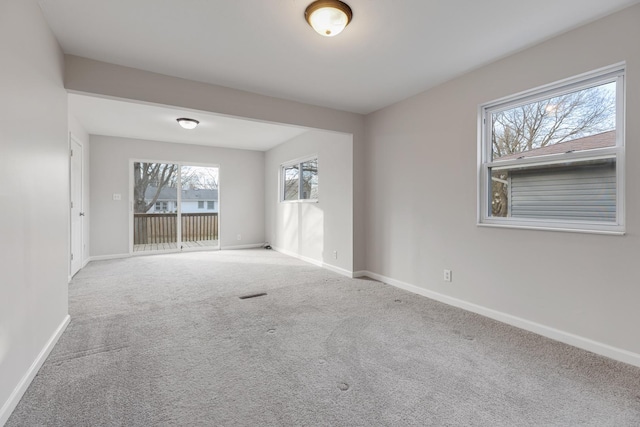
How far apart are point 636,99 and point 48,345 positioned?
14.6ft

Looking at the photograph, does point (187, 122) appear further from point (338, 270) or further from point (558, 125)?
point (558, 125)

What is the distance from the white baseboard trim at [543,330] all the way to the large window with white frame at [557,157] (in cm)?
84

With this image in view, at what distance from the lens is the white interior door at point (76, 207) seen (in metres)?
4.45

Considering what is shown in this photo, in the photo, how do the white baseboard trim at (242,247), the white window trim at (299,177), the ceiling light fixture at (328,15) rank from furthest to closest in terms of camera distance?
1. the white baseboard trim at (242,247)
2. the white window trim at (299,177)
3. the ceiling light fixture at (328,15)

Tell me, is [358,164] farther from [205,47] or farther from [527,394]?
[527,394]

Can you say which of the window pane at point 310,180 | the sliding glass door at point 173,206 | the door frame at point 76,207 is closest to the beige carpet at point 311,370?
the door frame at point 76,207

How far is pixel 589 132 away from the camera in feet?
7.55

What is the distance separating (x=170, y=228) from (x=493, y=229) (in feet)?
20.9

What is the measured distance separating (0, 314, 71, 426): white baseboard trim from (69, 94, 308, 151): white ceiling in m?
2.56

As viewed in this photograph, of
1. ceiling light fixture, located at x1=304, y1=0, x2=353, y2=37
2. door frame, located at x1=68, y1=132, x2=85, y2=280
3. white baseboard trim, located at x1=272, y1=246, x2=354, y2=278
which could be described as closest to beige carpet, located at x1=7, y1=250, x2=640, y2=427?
white baseboard trim, located at x1=272, y1=246, x2=354, y2=278

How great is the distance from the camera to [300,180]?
236 inches

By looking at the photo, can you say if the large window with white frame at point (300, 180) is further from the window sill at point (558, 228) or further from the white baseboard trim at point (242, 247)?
the window sill at point (558, 228)

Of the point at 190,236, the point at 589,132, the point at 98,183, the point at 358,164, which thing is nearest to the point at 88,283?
the point at 98,183

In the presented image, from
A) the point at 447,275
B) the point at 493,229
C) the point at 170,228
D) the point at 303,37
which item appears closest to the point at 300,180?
the point at 170,228
